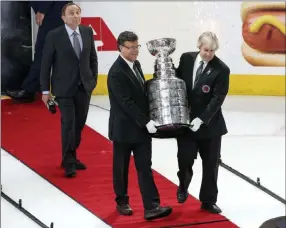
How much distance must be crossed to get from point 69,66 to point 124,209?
3.73 feet

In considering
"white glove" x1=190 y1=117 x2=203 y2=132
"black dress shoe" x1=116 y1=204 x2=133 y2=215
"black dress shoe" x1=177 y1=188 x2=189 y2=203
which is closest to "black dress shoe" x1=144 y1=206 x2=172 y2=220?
"black dress shoe" x1=116 y1=204 x2=133 y2=215

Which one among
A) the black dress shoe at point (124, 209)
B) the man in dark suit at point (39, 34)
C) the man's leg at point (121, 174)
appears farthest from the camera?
the man in dark suit at point (39, 34)

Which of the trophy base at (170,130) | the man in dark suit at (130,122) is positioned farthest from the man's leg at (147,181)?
the trophy base at (170,130)

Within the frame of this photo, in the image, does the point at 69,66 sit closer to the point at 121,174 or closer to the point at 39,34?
the point at 121,174

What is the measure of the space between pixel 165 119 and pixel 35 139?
7.04 ft

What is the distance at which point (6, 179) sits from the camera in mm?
5586

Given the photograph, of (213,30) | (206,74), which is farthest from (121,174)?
(213,30)

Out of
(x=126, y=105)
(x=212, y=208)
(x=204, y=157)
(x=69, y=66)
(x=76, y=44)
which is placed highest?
(x=76, y=44)

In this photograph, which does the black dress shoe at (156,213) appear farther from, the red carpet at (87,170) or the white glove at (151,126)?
the white glove at (151,126)

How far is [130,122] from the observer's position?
15.3ft

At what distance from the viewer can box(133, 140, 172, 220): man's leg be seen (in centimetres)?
472

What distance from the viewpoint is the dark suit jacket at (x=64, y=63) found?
5375mm

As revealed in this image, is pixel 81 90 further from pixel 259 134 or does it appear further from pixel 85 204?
pixel 259 134

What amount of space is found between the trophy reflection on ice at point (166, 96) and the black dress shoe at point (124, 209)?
0.56 meters
